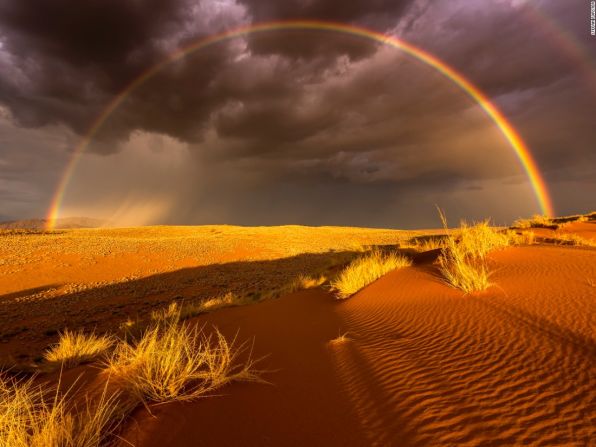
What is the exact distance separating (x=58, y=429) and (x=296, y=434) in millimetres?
1941

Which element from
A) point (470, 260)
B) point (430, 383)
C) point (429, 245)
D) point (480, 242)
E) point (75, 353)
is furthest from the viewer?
point (429, 245)

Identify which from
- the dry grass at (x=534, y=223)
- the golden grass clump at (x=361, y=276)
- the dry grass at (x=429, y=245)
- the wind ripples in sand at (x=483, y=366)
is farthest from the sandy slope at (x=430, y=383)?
the dry grass at (x=534, y=223)

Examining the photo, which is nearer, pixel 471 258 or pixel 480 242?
pixel 471 258

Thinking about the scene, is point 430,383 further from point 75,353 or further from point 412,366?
point 75,353

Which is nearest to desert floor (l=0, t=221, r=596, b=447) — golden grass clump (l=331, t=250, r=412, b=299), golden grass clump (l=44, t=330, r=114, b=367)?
golden grass clump (l=331, t=250, r=412, b=299)

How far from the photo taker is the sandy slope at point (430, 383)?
267 cm

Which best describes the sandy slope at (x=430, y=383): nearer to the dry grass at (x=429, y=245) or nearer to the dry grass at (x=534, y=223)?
the dry grass at (x=429, y=245)

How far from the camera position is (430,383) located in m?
3.40

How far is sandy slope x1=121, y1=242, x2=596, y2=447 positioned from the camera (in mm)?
2668

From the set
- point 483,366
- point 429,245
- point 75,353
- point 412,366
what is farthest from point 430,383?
point 429,245

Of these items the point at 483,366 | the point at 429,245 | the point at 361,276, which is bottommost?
Answer: the point at 483,366

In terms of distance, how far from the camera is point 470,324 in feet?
16.1

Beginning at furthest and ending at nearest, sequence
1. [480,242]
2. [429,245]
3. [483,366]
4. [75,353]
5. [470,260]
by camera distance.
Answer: [429,245] → [480,242] → [470,260] → [75,353] → [483,366]

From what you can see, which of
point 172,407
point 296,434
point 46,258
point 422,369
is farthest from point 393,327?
point 46,258
